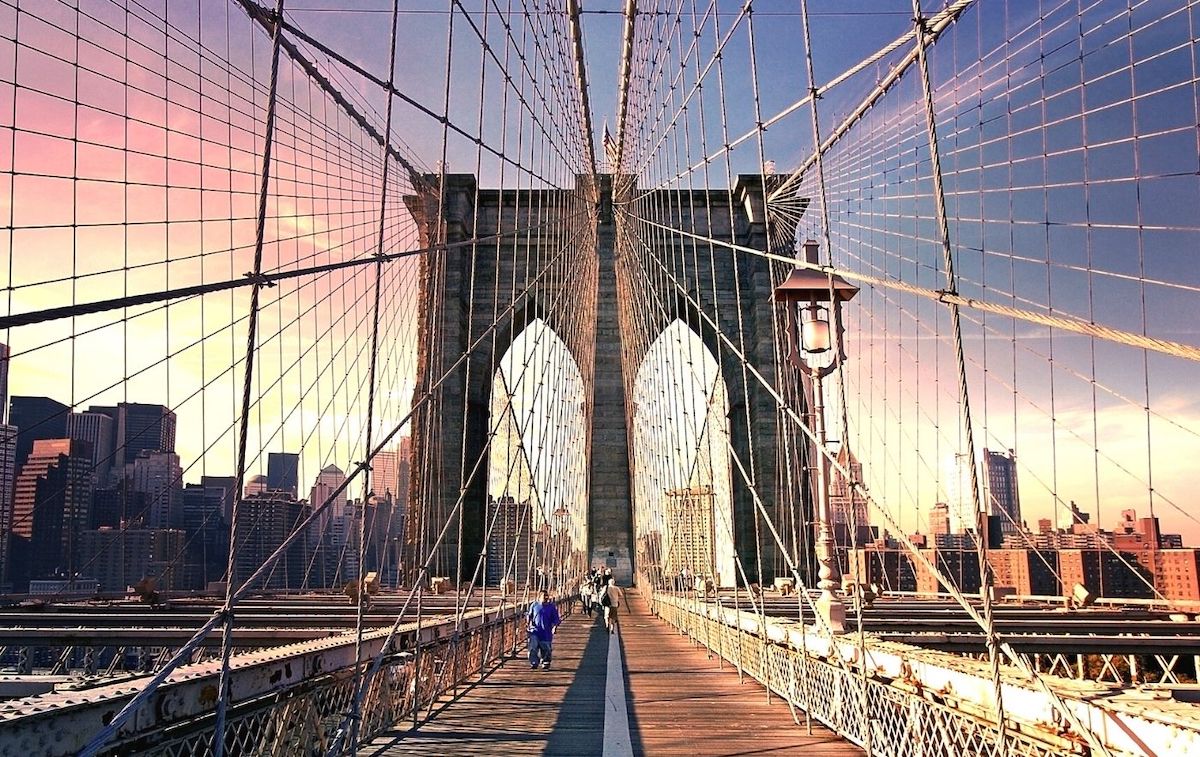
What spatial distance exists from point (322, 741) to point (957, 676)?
103 inches

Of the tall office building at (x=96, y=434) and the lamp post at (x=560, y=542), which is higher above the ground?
the tall office building at (x=96, y=434)

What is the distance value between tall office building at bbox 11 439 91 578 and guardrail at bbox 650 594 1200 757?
6474 mm

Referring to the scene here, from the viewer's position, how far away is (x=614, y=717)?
5.57 m

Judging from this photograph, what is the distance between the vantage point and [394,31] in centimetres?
507

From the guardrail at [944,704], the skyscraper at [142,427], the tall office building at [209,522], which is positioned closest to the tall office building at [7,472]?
the skyscraper at [142,427]

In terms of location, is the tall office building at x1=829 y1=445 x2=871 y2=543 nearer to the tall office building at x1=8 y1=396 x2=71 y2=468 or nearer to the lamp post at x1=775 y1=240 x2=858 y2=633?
the lamp post at x1=775 y1=240 x2=858 y2=633

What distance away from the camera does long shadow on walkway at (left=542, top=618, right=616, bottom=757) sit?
4.64m

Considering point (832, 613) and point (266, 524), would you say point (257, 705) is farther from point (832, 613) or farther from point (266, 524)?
point (266, 524)

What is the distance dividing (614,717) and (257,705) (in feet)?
9.42

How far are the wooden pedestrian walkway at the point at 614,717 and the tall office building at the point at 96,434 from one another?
14.8 feet

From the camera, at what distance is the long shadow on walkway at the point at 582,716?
4637 millimetres

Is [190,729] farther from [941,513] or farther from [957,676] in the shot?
[941,513]

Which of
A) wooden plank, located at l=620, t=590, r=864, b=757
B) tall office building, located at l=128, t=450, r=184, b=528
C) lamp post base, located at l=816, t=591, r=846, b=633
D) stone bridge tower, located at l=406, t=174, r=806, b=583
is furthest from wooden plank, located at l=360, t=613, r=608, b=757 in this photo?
stone bridge tower, located at l=406, t=174, r=806, b=583

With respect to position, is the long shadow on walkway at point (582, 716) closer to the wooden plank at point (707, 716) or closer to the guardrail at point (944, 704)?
the wooden plank at point (707, 716)
